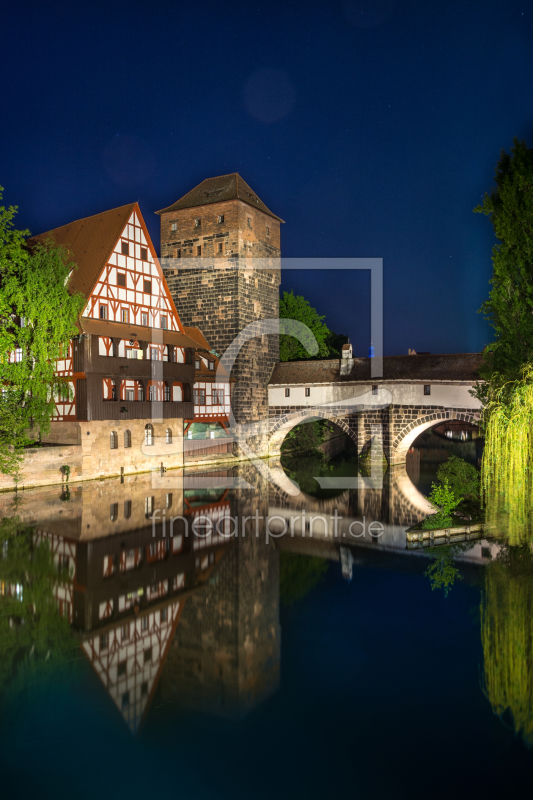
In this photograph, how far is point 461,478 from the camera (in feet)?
61.2

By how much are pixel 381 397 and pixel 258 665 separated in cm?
2308

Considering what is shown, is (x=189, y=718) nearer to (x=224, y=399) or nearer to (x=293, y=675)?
(x=293, y=675)

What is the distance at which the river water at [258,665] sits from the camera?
5.48m

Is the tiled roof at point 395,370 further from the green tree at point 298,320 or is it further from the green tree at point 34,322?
the green tree at point 34,322

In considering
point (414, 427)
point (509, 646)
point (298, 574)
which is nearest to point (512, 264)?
point (298, 574)

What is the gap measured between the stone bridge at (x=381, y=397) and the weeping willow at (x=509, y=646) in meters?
16.2

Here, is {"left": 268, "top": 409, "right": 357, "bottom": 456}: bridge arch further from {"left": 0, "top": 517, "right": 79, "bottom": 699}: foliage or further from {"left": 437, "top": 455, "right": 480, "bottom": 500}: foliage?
{"left": 0, "top": 517, "right": 79, "bottom": 699}: foliage

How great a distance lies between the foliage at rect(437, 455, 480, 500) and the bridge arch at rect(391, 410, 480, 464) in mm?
6787

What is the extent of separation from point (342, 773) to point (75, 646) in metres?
4.34

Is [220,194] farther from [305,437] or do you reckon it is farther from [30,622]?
[30,622]

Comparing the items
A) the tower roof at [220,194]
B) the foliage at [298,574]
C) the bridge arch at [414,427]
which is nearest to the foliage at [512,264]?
the foliage at [298,574]

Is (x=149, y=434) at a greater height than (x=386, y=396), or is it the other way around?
(x=386, y=396)

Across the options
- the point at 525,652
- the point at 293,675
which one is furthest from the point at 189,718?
the point at 525,652

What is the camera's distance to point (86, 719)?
625 cm
